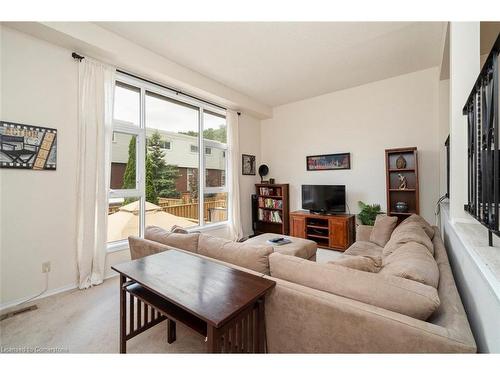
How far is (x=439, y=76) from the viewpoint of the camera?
339 centimetres

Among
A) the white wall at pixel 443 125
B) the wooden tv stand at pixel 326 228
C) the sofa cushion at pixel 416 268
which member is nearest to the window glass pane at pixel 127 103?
the wooden tv stand at pixel 326 228

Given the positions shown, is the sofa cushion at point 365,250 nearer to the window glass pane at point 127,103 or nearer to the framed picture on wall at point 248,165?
the framed picture on wall at point 248,165

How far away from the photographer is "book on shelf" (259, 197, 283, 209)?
16.2ft

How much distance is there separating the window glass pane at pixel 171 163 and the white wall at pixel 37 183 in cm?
101

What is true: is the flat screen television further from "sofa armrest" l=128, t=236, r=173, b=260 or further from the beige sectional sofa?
"sofa armrest" l=128, t=236, r=173, b=260

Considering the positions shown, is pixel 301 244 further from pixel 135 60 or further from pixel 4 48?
pixel 4 48

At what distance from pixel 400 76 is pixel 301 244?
3381 mm

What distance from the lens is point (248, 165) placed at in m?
5.21

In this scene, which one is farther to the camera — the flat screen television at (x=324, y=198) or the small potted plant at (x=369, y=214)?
the flat screen television at (x=324, y=198)

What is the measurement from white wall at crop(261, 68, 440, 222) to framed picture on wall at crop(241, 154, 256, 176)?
423 mm

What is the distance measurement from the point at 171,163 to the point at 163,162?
150 mm

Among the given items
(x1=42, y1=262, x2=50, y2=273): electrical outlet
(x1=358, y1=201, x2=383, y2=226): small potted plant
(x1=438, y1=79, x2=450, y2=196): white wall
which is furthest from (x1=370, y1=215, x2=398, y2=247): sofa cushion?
(x1=42, y1=262, x2=50, y2=273): electrical outlet

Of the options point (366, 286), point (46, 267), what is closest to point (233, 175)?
point (46, 267)

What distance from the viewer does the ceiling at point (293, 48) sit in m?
2.59
